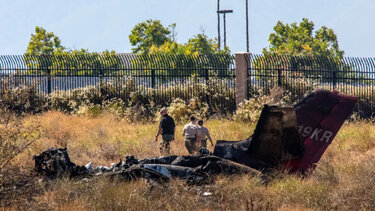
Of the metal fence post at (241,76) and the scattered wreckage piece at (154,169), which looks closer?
the scattered wreckage piece at (154,169)

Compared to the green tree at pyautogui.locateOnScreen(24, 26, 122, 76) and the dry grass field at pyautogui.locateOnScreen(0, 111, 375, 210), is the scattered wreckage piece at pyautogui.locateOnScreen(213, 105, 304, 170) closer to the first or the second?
the dry grass field at pyautogui.locateOnScreen(0, 111, 375, 210)

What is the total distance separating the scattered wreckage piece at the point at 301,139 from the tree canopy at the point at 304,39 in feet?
169

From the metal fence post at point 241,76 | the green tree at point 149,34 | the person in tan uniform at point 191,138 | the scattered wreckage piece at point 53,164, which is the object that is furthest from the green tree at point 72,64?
the green tree at point 149,34

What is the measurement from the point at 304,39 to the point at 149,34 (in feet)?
55.9

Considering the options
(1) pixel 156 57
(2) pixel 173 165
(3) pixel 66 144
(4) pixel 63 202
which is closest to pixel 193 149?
(3) pixel 66 144

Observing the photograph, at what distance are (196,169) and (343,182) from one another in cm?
287

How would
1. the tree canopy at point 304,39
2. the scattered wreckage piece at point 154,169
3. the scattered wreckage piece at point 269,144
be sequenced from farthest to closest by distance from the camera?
the tree canopy at point 304,39 < the scattered wreckage piece at point 154,169 < the scattered wreckage piece at point 269,144

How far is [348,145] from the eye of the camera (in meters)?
16.4

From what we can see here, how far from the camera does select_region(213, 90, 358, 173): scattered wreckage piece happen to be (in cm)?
980

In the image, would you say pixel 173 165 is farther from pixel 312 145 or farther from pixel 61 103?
pixel 61 103

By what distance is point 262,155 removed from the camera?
400 inches

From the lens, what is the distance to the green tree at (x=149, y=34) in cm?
6438

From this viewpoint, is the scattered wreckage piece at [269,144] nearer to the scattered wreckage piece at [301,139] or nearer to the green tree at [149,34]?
the scattered wreckage piece at [301,139]

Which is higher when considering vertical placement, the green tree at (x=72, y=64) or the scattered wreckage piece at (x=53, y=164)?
the green tree at (x=72, y=64)
